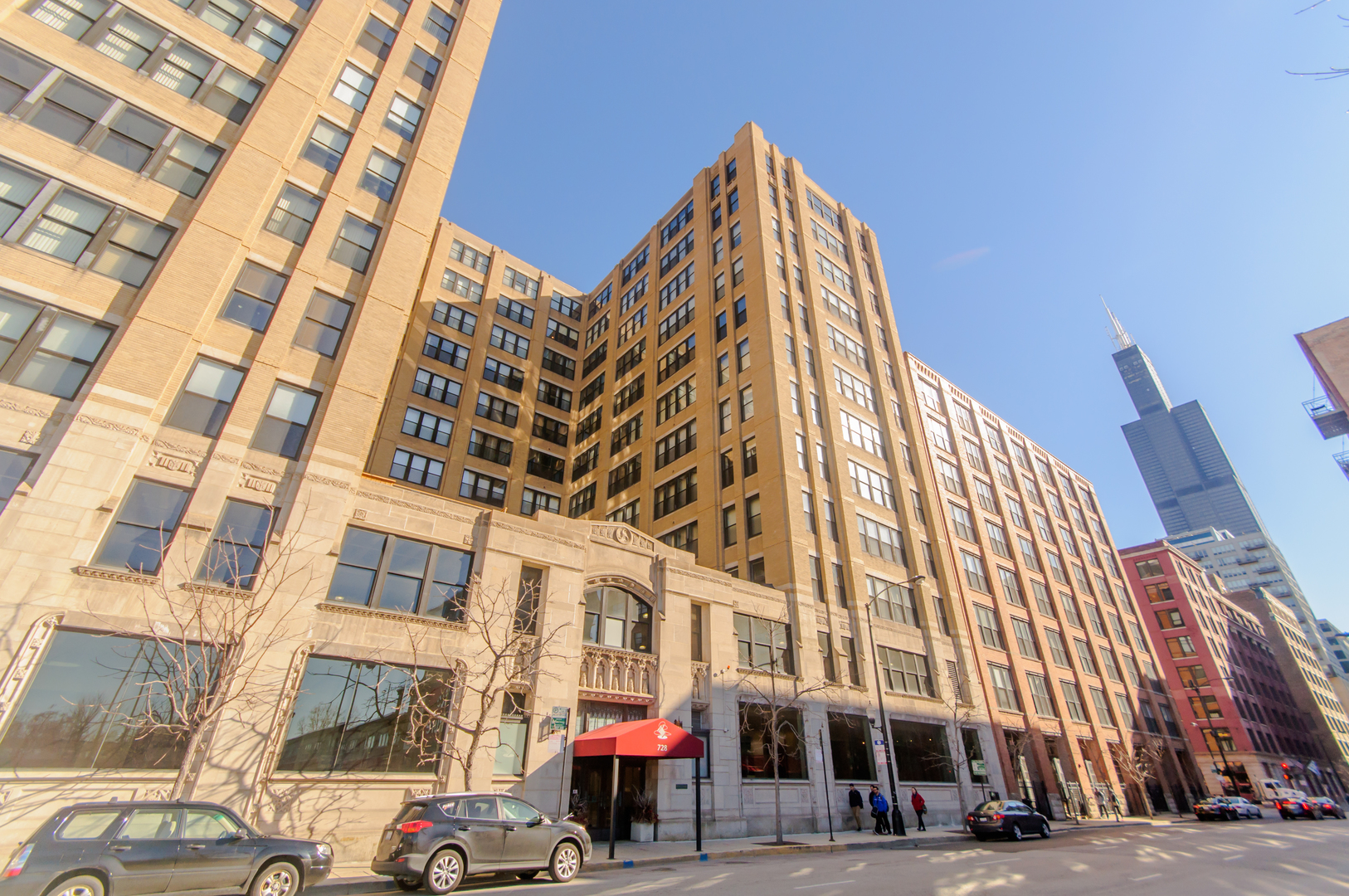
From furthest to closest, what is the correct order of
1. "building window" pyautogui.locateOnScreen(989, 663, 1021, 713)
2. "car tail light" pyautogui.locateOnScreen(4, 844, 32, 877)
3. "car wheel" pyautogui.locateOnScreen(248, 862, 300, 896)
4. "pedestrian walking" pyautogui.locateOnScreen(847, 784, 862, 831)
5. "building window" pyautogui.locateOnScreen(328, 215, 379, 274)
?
"building window" pyautogui.locateOnScreen(989, 663, 1021, 713), "pedestrian walking" pyautogui.locateOnScreen(847, 784, 862, 831), "building window" pyautogui.locateOnScreen(328, 215, 379, 274), "car wheel" pyautogui.locateOnScreen(248, 862, 300, 896), "car tail light" pyautogui.locateOnScreen(4, 844, 32, 877)

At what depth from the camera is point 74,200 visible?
18.3 meters

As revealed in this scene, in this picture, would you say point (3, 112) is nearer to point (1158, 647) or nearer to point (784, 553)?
point (784, 553)

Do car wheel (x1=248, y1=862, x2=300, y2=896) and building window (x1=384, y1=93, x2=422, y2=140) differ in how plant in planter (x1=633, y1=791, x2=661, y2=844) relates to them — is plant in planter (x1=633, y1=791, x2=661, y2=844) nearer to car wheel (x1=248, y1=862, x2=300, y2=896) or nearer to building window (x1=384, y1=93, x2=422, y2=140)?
car wheel (x1=248, y1=862, x2=300, y2=896)

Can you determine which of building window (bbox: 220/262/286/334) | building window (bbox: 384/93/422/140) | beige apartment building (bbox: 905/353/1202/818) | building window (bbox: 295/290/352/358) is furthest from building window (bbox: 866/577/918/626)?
building window (bbox: 384/93/422/140)

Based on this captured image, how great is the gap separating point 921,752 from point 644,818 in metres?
18.0

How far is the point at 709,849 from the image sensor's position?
1931cm

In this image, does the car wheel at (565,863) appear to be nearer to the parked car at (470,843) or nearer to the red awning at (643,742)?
the parked car at (470,843)

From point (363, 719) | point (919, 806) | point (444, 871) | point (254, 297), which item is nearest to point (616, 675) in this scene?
point (363, 719)

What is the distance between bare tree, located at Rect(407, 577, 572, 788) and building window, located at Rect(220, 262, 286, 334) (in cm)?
1158

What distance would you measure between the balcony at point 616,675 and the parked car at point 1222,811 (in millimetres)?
40714

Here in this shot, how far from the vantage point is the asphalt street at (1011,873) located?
12.1 m

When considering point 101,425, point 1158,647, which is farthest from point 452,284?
point 1158,647

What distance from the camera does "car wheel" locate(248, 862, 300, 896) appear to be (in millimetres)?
10328

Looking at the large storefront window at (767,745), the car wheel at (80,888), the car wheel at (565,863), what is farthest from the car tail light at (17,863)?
the large storefront window at (767,745)
